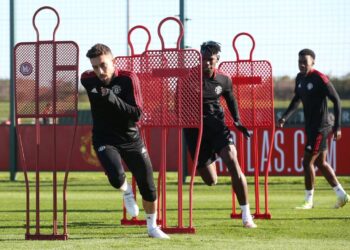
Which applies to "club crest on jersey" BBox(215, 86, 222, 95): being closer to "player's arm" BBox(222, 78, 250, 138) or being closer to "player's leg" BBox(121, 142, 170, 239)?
"player's arm" BBox(222, 78, 250, 138)

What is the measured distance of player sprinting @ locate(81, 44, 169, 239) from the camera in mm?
10477

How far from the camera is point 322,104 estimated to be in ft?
51.3

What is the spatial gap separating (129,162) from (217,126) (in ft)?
6.60

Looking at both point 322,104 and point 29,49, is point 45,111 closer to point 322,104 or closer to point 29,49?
point 29,49

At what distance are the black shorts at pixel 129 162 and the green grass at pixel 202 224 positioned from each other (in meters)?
0.54

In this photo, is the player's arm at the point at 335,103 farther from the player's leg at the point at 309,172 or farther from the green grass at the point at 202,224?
the green grass at the point at 202,224

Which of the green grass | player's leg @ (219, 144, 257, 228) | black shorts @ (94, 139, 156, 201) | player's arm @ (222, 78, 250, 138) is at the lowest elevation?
the green grass

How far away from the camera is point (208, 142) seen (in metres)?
12.9

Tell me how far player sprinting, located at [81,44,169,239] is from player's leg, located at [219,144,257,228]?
1.68 meters

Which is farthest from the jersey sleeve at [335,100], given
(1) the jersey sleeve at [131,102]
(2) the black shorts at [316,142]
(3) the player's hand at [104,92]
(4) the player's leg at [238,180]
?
(3) the player's hand at [104,92]

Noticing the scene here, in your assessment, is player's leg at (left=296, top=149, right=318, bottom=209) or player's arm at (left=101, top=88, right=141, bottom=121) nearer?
player's arm at (left=101, top=88, right=141, bottom=121)

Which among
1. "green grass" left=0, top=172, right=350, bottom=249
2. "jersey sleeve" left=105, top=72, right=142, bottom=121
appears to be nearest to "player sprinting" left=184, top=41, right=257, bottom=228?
"green grass" left=0, top=172, right=350, bottom=249

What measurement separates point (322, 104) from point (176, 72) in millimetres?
4403

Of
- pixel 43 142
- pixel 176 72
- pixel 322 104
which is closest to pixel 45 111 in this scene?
pixel 176 72
